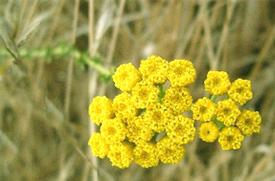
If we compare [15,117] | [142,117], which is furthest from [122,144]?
[15,117]

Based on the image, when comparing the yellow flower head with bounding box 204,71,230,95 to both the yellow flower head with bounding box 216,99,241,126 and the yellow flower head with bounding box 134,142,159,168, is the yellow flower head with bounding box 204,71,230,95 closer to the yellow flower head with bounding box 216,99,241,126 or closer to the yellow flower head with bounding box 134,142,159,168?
the yellow flower head with bounding box 216,99,241,126

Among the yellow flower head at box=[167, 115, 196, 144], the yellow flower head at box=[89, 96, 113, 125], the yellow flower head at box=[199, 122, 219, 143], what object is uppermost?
the yellow flower head at box=[89, 96, 113, 125]

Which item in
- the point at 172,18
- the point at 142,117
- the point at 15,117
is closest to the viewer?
the point at 142,117

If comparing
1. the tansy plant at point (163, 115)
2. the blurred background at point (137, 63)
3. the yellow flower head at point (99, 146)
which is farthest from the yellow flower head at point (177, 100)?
the blurred background at point (137, 63)

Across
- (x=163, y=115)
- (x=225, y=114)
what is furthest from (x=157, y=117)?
(x=225, y=114)

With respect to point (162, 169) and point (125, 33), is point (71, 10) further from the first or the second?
point (162, 169)

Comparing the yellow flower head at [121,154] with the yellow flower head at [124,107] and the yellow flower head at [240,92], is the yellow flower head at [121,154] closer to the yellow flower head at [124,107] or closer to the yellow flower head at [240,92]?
the yellow flower head at [124,107]

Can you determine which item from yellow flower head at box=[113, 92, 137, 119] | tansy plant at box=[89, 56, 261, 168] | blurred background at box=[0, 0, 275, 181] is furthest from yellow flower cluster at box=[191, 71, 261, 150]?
blurred background at box=[0, 0, 275, 181]
